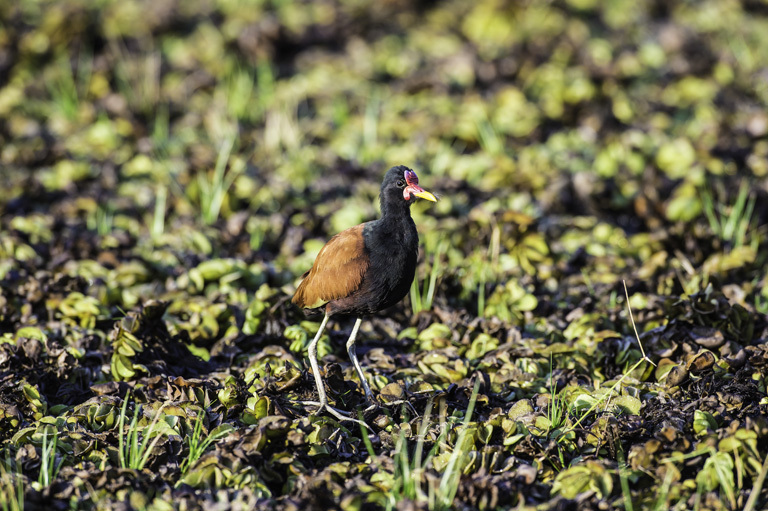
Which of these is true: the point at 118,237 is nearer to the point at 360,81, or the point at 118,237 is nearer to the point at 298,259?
the point at 298,259

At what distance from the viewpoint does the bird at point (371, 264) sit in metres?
4.31

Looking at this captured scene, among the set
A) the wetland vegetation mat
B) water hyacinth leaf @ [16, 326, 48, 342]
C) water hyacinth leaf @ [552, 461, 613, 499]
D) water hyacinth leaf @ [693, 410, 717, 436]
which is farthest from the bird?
water hyacinth leaf @ [16, 326, 48, 342]

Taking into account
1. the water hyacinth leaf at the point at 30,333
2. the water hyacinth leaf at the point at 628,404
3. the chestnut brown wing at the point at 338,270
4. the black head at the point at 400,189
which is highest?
the black head at the point at 400,189

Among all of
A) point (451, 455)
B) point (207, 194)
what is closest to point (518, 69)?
point (207, 194)

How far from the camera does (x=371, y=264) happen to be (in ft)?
14.2

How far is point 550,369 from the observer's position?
479 cm

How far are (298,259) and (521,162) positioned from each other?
8.66 ft

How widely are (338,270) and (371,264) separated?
212 mm

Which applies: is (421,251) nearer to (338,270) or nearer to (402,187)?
(402,187)

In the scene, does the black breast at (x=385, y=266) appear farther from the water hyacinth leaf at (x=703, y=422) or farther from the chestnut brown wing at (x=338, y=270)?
the water hyacinth leaf at (x=703, y=422)

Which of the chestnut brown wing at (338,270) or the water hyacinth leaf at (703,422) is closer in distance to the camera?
the water hyacinth leaf at (703,422)

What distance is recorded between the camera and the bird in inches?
170

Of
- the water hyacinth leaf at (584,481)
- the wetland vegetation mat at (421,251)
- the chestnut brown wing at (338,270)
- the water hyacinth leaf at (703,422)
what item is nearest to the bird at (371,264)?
the chestnut brown wing at (338,270)

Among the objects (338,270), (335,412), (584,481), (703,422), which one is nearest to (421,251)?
(338,270)
